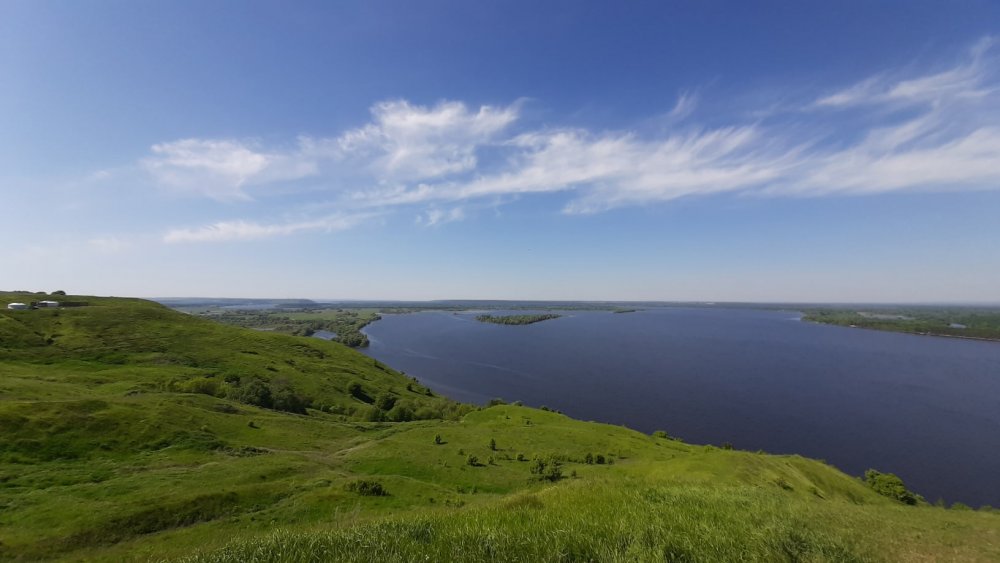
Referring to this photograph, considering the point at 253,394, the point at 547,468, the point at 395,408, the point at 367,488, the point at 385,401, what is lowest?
the point at 395,408

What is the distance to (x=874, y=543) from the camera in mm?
11047

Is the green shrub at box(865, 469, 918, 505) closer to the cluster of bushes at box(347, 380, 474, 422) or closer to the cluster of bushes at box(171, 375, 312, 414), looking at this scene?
the cluster of bushes at box(347, 380, 474, 422)

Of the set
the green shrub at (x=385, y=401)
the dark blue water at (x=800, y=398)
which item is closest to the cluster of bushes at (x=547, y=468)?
the green shrub at (x=385, y=401)

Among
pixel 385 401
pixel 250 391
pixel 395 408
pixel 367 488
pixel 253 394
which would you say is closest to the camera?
pixel 367 488

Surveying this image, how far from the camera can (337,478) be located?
1639 inches

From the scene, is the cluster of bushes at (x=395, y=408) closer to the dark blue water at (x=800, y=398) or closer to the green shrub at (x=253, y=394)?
the green shrub at (x=253, y=394)

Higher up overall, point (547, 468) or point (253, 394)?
point (253, 394)

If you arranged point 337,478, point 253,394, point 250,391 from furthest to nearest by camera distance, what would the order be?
1. point 250,391
2. point 253,394
3. point 337,478

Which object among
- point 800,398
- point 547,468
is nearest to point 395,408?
point 547,468

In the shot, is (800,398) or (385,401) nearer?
(385,401)

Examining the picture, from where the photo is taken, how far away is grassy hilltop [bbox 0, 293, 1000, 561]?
870 centimetres

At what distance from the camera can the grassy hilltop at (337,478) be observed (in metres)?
8.70

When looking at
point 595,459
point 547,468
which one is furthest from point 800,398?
point 547,468

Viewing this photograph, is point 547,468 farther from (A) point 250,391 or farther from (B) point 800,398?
(B) point 800,398
